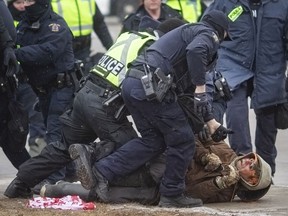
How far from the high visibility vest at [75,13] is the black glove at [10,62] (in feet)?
9.10

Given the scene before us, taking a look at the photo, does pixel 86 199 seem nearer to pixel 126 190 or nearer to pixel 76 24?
pixel 126 190

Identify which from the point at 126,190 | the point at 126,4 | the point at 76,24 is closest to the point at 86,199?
the point at 126,190

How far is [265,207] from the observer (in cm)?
902

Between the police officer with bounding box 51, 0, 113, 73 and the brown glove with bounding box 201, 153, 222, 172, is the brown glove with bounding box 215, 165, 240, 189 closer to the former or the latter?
the brown glove with bounding box 201, 153, 222, 172

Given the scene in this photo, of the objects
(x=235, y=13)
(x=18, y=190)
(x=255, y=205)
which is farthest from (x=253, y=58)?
(x=18, y=190)

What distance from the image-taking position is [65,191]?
9.20 m

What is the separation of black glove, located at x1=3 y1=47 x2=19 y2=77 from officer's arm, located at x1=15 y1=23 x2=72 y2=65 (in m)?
0.43

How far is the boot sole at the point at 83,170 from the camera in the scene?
29.1 feet

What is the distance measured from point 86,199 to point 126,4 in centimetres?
2263

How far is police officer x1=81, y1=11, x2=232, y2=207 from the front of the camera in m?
8.55

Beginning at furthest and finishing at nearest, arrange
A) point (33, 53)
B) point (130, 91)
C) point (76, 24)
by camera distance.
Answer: point (76, 24), point (33, 53), point (130, 91)

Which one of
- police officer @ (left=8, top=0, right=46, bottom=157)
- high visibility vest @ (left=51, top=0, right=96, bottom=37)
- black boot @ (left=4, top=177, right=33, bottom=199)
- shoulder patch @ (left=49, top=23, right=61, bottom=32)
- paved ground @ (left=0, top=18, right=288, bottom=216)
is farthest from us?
police officer @ (left=8, top=0, right=46, bottom=157)

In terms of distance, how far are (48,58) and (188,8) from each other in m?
3.72

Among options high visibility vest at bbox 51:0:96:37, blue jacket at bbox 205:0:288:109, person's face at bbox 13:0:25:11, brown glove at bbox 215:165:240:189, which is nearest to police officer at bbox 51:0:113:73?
high visibility vest at bbox 51:0:96:37
